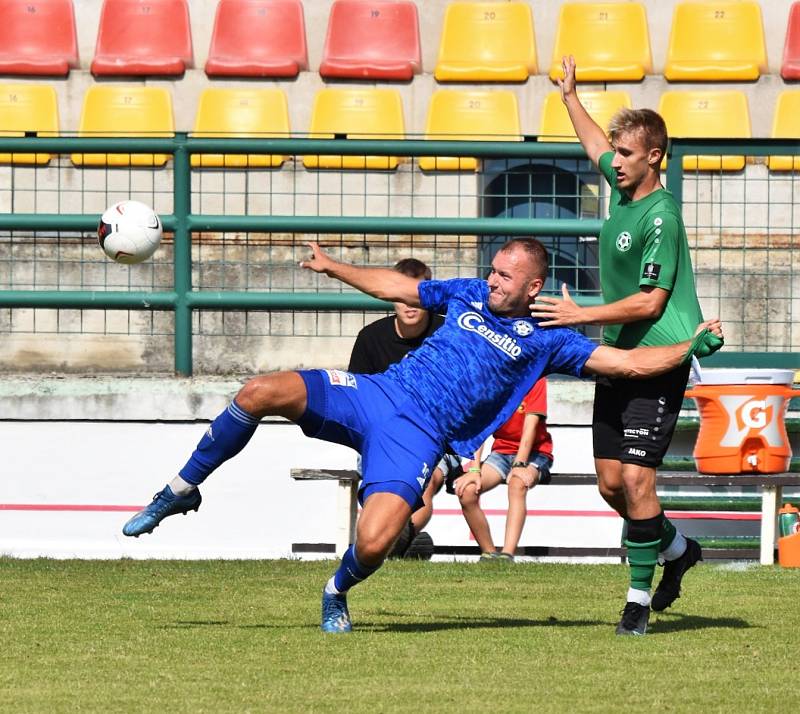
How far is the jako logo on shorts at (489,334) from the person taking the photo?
5945mm

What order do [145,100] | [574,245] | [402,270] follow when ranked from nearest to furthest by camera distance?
[402,270] → [574,245] → [145,100]

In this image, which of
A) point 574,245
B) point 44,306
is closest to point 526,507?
point 574,245

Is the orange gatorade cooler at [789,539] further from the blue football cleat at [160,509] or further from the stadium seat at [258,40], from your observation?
the stadium seat at [258,40]

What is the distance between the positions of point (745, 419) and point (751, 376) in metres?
0.29

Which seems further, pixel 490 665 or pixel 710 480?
pixel 710 480

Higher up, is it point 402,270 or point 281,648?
point 402,270

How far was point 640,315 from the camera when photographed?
19.3 feet

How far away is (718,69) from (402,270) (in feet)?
24.7

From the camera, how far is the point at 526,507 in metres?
9.75

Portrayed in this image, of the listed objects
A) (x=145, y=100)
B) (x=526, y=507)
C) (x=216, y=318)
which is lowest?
(x=526, y=507)

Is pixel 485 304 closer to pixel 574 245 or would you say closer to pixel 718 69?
pixel 574 245

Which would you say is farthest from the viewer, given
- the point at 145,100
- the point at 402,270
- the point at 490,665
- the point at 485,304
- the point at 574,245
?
the point at 145,100

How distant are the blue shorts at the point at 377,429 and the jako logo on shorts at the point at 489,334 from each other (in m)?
0.39

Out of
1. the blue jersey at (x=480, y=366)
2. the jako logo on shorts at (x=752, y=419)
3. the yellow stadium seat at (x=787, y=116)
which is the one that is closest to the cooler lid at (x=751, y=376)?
the jako logo on shorts at (x=752, y=419)
